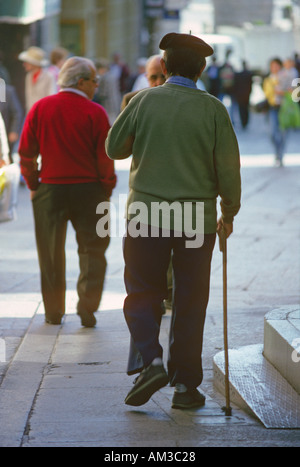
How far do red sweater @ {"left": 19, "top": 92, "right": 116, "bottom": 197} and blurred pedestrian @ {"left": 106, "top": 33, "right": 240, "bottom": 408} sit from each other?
1727 mm

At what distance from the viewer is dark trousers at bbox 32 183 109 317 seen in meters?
6.78

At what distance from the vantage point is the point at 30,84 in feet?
45.5

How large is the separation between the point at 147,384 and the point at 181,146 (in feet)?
3.63

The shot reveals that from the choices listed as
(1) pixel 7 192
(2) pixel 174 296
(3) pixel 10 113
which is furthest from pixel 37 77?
(2) pixel 174 296

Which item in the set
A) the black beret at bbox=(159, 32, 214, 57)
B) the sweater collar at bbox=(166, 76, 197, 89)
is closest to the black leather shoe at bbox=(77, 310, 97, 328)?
the sweater collar at bbox=(166, 76, 197, 89)

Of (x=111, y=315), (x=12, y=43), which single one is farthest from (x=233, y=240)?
(x=12, y=43)

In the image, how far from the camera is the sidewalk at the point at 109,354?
460 cm

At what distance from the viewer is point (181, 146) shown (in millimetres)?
4859

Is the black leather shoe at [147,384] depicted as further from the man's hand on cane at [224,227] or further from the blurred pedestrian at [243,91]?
the blurred pedestrian at [243,91]

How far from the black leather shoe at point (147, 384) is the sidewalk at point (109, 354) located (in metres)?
0.08

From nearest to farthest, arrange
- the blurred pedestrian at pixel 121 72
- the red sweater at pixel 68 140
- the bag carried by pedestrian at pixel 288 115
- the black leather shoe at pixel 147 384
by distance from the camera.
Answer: the black leather shoe at pixel 147 384, the red sweater at pixel 68 140, the bag carried by pedestrian at pixel 288 115, the blurred pedestrian at pixel 121 72

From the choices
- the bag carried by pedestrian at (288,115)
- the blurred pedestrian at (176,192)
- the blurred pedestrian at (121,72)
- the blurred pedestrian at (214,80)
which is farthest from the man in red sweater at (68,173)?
the blurred pedestrian at (121,72)

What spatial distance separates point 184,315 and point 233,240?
5515 mm

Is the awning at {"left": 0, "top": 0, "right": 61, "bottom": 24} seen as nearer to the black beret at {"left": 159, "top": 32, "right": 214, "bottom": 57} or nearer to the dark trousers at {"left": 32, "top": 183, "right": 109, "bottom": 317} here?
the dark trousers at {"left": 32, "top": 183, "right": 109, "bottom": 317}
